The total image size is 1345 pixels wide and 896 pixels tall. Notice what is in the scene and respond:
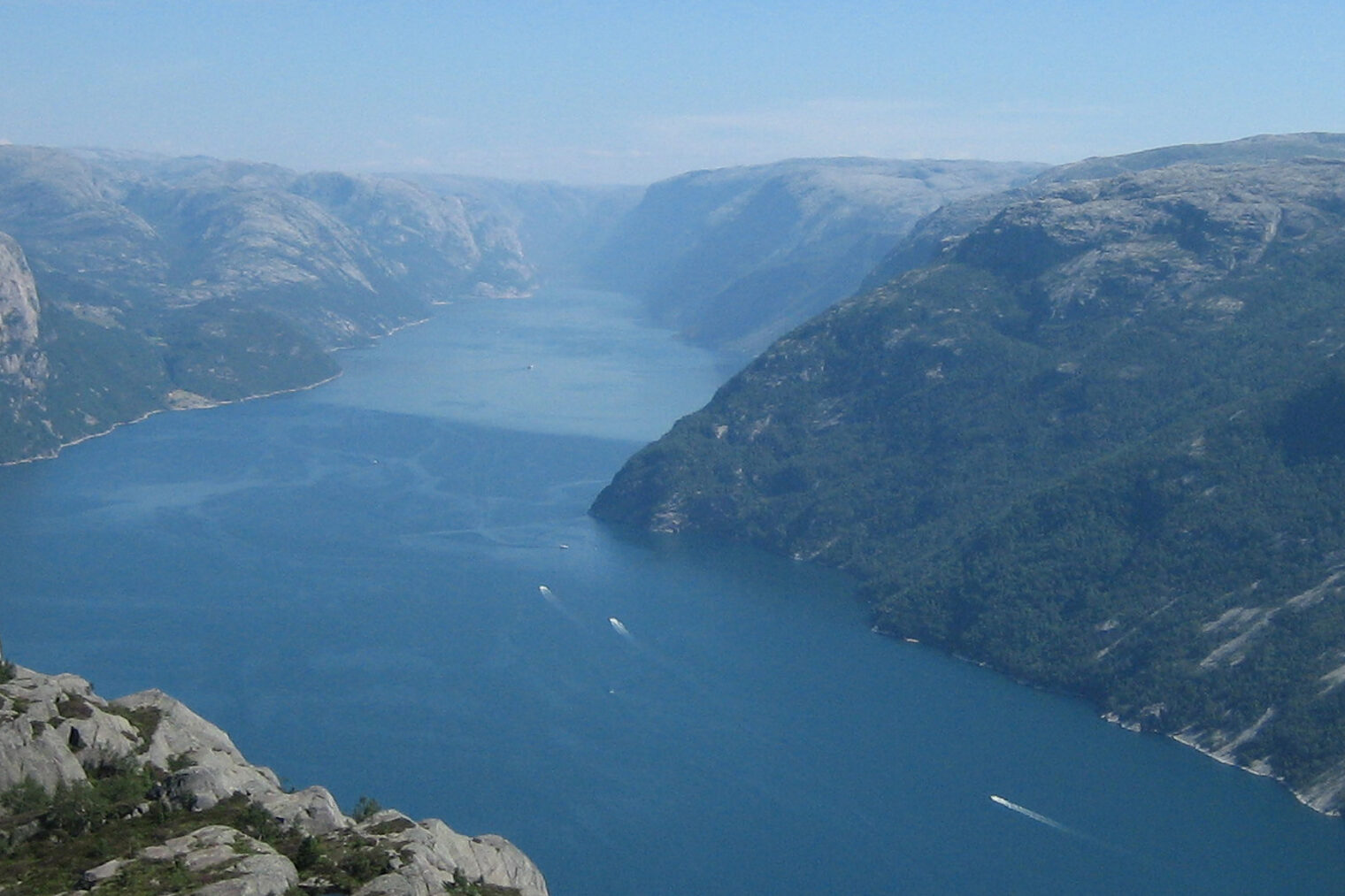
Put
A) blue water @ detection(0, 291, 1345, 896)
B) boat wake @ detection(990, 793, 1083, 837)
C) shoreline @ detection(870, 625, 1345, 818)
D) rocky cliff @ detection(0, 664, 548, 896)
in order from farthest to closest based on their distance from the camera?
shoreline @ detection(870, 625, 1345, 818) → boat wake @ detection(990, 793, 1083, 837) → blue water @ detection(0, 291, 1345, 896) → rocky cliff @ detection(0, 664, 548, 896)

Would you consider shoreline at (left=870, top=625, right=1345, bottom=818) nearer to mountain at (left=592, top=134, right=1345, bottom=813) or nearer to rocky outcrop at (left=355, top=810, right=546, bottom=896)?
mountain at (left=592, top=134, right=1345, bottom=813)

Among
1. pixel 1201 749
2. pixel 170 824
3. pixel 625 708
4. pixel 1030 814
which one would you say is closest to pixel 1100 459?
pixel 1201 749

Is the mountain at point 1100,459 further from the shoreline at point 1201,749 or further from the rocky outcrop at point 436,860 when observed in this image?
the rocky outcrop at point 436,860

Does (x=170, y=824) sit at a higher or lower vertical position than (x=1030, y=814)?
higher

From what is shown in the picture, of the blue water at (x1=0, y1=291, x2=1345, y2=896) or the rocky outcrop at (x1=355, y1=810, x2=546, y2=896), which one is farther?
the blue water at (x1=0, y1=291, x2=1345, y2=896)

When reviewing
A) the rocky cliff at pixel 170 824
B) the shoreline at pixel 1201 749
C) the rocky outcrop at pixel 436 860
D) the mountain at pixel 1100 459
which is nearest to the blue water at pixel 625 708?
the shoreline at pixel 1201 749

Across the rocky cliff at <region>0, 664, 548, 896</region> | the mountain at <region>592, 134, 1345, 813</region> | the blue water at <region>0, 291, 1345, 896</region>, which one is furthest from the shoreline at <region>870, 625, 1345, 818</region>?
the rocky cliff at <region>0, 664, 548, 896</region>

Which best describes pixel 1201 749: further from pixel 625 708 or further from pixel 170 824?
pixel 170 824
